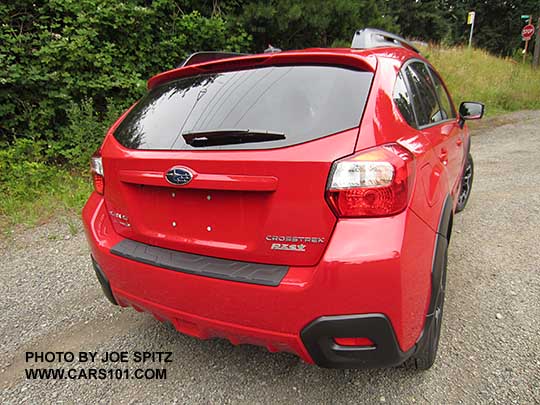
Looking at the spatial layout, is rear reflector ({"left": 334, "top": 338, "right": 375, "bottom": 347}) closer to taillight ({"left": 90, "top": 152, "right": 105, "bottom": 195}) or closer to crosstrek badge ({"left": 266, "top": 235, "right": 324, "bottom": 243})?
crosstrek badge ({"left": 266, "top": 235, "right": 324, "bottom": 243})

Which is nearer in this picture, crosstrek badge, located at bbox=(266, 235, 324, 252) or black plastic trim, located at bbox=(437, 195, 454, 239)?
crosstrek badge, located at bbox=(266, 235, 324, 252)

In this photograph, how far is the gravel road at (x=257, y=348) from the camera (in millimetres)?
1784

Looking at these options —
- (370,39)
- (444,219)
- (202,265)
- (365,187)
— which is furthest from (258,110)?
(444,219)

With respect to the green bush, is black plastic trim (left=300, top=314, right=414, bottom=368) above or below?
below

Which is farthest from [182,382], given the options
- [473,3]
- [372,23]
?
[473,3]

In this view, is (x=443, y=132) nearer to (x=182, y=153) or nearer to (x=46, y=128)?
(x=182, y=153)

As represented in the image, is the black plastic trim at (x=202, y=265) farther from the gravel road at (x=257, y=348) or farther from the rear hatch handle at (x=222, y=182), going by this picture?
the gravel road at (x=257, y=348)

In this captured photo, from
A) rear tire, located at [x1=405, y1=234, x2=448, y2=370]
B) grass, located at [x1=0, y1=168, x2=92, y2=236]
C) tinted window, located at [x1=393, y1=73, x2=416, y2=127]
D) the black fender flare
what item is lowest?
grass, located at [x1=0, y1=168, x2=92, y2=236]

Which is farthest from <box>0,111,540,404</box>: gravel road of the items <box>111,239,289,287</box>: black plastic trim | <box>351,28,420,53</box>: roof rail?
<box>351,28,420,53</box>: roof rail

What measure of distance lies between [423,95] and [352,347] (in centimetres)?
161

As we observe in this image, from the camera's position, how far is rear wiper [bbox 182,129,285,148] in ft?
4.74

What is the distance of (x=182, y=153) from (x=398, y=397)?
155cm

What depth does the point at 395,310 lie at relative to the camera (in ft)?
4.35

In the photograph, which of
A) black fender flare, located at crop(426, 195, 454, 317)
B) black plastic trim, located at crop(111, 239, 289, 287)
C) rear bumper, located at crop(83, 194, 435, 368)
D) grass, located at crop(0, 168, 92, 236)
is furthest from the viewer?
grass, located at crop(0, 168, 92, 236)
